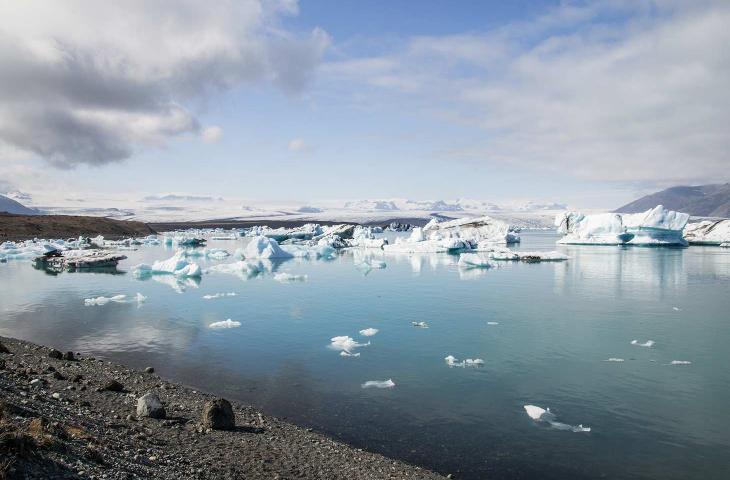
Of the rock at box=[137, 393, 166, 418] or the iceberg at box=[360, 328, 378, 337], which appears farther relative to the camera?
the iceberg at box=[360, 328, 378, 337]

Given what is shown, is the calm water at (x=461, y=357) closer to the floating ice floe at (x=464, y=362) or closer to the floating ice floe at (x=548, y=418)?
the floating ice floe at (x=548, y=418)

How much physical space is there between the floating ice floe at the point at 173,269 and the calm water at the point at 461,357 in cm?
202

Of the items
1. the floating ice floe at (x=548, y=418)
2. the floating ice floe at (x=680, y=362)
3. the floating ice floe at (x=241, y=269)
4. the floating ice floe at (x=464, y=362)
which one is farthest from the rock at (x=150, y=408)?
the floating ice floe at (x=241, y=269)

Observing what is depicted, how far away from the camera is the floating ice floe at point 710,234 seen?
45188mm

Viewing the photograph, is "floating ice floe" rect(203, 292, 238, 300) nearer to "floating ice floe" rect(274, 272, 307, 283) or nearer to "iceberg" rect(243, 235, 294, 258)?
"floating ice floe" rect(274, 272, 307, 283)

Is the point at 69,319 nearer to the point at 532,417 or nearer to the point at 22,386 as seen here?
the point at 22,386

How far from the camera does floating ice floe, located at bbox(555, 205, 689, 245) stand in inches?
1578

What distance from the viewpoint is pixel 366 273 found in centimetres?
2408

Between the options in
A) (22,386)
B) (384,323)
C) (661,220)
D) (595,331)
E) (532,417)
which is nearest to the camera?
(22,386)

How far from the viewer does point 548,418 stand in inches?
259

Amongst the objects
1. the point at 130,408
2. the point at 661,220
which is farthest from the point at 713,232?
the point at 130,408

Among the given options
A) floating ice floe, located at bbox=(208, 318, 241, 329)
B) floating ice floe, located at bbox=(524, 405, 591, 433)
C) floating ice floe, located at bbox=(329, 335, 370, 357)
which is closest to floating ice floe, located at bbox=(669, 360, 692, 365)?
floating ice floe, located at bbox=(524, 405, 591, 433)

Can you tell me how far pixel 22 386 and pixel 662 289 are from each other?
1958cm

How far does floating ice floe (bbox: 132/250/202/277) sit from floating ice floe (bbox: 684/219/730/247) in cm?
4546
